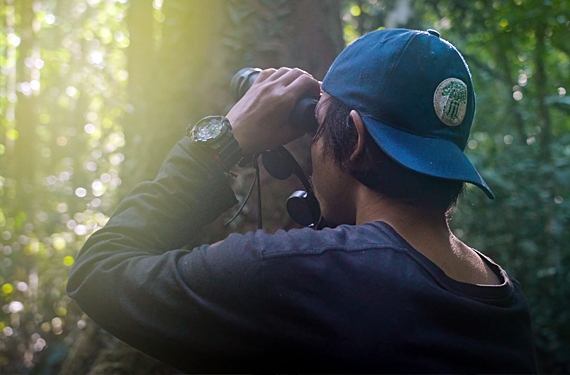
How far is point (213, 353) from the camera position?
4.00 ft

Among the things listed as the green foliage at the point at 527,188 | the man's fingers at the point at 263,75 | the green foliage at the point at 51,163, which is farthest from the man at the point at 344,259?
the green foliage at the point at 527,188

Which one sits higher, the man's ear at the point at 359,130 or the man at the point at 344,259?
the man's ear at the point at 359,130

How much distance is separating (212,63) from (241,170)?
0.58 metres

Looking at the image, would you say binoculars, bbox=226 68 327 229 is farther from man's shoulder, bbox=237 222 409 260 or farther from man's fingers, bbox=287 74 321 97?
man's shoulder, bbox=237 222 409 260

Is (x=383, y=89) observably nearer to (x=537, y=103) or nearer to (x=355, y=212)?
(x=355, y=212)

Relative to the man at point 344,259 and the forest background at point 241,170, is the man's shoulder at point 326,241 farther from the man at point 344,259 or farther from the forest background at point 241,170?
the forest background at point 241,170

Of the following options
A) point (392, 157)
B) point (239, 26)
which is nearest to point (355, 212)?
point (392, 157)

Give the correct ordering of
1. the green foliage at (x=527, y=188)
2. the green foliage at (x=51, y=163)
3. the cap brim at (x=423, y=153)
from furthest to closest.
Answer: the green foliage at (x=51, y=163), the green foliage at (x=527, y=188), the cap brim at (x=423, y=153)

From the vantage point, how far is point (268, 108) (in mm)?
1599

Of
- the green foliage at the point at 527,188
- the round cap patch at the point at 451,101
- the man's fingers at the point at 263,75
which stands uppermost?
the round cap patch at the point at 451,101

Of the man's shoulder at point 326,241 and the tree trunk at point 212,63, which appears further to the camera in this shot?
the tree trunk at point 212,63

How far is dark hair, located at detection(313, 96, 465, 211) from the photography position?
52.6 inches

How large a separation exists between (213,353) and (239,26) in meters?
1.75

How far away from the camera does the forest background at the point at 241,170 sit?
2.44m
